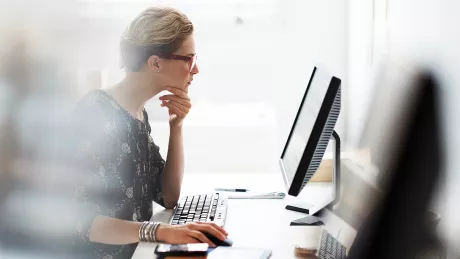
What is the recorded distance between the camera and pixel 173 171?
1.84m

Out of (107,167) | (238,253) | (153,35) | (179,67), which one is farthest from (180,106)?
(238,253)

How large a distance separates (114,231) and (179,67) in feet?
1.69

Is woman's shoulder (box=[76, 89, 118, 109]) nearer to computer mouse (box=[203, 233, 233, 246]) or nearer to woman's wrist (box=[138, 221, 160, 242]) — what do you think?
woman's wrist (box=[138, 221, 160, 242])

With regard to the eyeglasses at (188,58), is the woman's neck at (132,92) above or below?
below

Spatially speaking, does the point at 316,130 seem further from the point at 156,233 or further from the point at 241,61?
the point at 241,61

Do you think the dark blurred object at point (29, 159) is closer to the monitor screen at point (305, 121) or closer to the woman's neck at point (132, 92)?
the woman's neck at point (132, 92)

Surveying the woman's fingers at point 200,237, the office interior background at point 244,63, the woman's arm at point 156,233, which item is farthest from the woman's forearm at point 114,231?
the office interior background at point 244,63

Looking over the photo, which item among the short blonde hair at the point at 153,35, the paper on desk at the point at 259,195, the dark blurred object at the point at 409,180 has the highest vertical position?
the short blonde hair at the point at 153,35

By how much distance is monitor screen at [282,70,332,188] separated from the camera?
137cm

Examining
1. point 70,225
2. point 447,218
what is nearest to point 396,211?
point 447,218

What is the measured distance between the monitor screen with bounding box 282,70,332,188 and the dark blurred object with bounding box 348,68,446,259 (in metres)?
0.19

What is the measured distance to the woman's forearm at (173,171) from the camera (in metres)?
1.79

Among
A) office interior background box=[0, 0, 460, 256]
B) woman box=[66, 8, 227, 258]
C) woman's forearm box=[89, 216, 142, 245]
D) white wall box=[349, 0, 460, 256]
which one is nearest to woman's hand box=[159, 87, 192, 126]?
woman box=[66, 8, 227, 258]

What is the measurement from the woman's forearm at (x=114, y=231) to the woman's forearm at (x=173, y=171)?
354 mm
